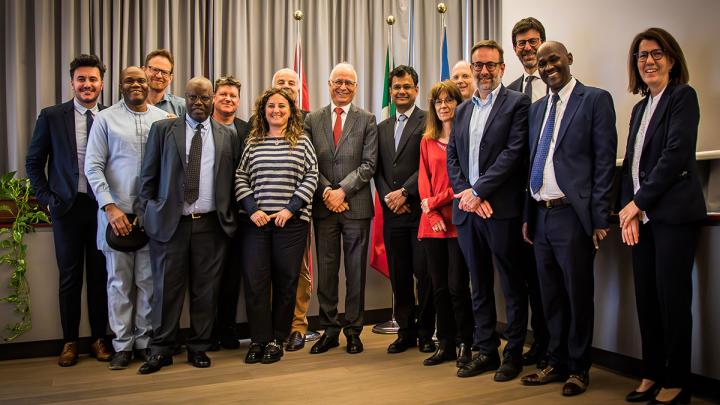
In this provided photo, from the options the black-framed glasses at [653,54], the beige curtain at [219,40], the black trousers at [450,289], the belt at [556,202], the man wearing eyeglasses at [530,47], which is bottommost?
the black trousers at [450,289]

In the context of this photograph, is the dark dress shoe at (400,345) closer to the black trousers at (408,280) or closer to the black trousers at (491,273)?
the black trousers at (408,280)

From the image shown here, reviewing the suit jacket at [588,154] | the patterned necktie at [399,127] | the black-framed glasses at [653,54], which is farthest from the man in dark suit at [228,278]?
the black-framed glasses at [653,54]

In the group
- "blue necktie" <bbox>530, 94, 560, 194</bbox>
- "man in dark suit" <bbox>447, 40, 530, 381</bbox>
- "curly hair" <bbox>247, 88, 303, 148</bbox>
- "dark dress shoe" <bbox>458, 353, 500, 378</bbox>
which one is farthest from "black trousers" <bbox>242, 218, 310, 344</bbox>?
"blue necktie" <bbox>530, 94, 560, 194</bbox>

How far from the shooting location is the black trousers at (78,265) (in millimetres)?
3525

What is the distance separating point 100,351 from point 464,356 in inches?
83.5

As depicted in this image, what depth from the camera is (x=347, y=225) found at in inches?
144

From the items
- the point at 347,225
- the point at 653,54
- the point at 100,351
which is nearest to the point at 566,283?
the point at 653,54

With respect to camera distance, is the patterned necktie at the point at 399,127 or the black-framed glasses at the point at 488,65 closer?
the black-framed glasses at the point at 488,65

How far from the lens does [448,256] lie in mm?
3389

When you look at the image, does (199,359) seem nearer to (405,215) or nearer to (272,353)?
(272,353)

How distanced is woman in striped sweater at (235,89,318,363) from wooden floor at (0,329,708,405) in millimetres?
250

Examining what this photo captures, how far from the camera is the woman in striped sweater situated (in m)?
3.44

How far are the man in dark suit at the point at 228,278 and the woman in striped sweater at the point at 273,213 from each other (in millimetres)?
266

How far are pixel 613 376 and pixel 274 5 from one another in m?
4.51
